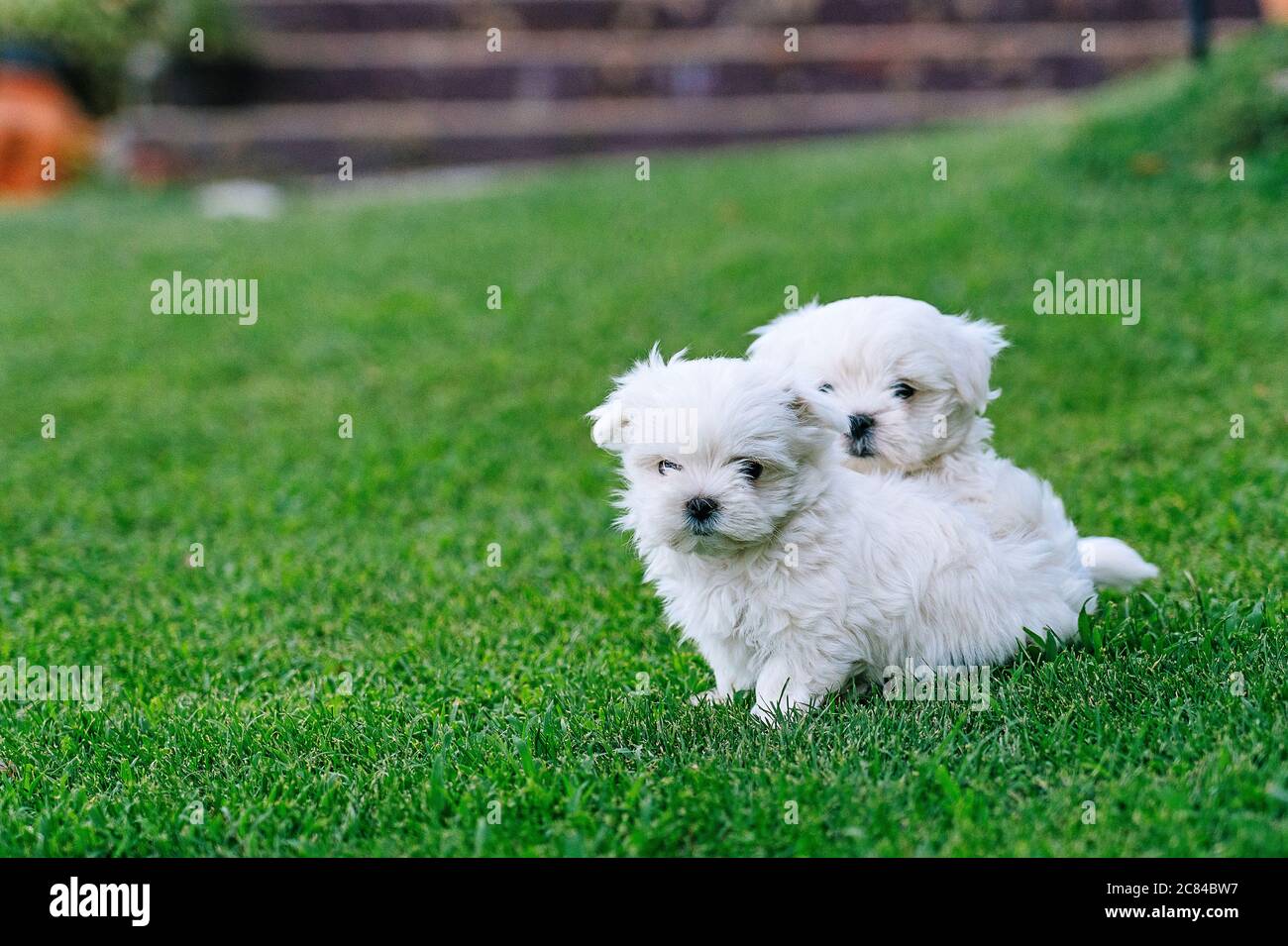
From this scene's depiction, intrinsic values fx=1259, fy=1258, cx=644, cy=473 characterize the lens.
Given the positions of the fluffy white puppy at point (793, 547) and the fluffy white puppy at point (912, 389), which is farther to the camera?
the fluffy white puppy at point (912, 389)

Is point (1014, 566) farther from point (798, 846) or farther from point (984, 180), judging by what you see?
point (984, 180)

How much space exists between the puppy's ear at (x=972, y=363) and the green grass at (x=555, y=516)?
0.83m

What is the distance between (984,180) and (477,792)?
29.5 feet

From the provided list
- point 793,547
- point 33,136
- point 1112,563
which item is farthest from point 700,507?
point 33,136

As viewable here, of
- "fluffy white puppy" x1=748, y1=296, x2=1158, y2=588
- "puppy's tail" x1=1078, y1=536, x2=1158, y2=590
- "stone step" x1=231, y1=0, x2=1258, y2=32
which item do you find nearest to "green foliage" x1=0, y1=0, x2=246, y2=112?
"stone step" x1=231, y1=0, x2=1258, y2=32

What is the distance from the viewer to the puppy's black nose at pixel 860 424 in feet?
12.8

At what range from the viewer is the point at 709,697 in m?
4.05

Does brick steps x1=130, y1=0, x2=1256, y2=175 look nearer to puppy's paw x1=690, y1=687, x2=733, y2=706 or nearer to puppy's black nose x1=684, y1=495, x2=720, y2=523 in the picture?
puppy's paw x1=690, y1=687, x2=733, y2=706

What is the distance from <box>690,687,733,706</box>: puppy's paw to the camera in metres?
3.96

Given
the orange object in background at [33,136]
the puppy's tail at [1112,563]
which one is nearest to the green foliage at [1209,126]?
the puppy's tail at [1112,563]

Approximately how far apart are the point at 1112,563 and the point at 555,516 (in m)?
2.95

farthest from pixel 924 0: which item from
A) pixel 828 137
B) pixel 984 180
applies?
pixel 984 180

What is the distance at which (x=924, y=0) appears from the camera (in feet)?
53.9

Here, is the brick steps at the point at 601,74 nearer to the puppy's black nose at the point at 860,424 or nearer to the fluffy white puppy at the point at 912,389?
the fluffy white puppy at the point at 912,389
